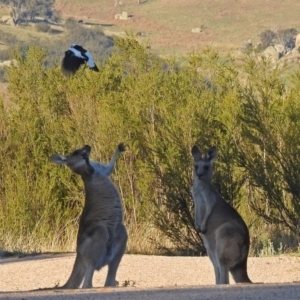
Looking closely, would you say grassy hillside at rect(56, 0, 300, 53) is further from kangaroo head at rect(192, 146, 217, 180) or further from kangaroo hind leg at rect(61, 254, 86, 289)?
kangaroo hind leg at rect(61, 254, 86, 289)

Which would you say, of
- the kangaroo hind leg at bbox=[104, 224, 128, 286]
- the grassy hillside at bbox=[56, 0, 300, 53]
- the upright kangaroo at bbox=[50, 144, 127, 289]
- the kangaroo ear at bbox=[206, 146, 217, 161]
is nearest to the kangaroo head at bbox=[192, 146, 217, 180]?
the kangaroo ear at bbox=[206, 146, 217, 161]

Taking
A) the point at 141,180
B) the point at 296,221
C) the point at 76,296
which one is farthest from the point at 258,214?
the point at 76,296

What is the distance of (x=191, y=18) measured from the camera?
9619cm

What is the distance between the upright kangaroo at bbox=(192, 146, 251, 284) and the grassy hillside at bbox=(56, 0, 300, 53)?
71.1 meters

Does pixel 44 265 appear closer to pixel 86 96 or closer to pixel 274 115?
pixel 274 115

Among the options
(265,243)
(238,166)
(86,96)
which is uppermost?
(86,96)

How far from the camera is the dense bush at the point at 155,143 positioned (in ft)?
60.1

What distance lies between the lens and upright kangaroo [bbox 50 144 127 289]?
10.9 m

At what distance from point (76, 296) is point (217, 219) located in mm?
2338

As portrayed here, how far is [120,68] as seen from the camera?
22359mm

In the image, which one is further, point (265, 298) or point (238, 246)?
point (238, 246)

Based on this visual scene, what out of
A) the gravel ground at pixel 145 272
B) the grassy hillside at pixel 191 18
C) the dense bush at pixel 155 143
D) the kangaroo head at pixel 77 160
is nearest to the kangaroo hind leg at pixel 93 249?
the kangaroo head at pixel 77 160

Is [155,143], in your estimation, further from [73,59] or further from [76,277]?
[76,277]

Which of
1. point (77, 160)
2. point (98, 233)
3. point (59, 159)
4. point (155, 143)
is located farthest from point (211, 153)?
point (155, 143)
